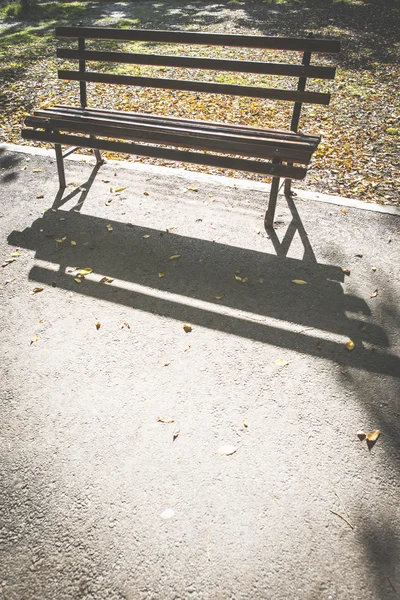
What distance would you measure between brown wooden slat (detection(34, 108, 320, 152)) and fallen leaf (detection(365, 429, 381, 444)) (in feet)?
7.10

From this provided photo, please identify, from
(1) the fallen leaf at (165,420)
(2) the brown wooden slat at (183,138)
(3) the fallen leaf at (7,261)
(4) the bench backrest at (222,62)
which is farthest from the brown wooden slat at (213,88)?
(1) the fallen leaf at (165,420)

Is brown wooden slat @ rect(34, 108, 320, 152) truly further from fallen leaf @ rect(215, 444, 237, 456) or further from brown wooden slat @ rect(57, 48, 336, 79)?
fallen leaf @ rect(215, 444, 237, 456)

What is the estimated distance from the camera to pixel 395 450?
89.5 inches

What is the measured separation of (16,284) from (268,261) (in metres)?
2.05

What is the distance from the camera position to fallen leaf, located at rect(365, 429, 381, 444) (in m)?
2.32

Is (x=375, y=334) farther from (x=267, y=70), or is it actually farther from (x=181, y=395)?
Answer: (x=267, y=70)

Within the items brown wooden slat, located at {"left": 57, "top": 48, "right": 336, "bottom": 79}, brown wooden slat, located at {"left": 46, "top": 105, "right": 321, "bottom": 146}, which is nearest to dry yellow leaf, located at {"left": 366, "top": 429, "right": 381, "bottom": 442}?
brown wooden slat, located at {"left": 46, "top": 105, "right": 321, "bottom": 146}

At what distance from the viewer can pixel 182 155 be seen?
3762 mm

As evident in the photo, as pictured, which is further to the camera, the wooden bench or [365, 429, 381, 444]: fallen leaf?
the wooden bench

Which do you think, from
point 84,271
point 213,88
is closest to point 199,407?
point 84,271

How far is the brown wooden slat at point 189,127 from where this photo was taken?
144 inches

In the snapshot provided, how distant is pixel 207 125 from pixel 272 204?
3.22ft

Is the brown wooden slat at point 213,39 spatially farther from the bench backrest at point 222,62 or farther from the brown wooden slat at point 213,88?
the brown wooden slat at point 213,88

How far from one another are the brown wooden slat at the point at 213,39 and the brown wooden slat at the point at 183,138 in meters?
0.96
